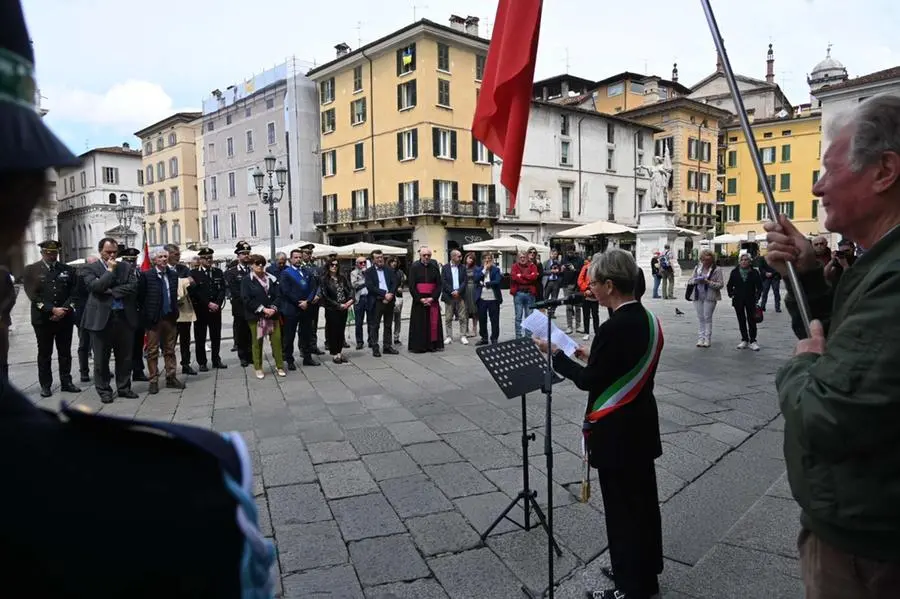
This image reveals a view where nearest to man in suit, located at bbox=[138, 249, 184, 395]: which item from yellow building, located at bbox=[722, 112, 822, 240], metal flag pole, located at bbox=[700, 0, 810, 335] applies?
metal flag pole, located at bbox=[700, 0, 810, 335]

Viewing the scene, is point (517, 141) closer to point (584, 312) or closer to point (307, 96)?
point (584, 312)

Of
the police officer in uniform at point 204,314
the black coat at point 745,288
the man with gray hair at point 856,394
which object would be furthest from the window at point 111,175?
the man with gray hair at point 856,394

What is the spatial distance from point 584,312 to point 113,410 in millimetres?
8638

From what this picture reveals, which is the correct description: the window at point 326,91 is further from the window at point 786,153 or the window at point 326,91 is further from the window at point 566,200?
the window at point 786,153

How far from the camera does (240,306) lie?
9992mm

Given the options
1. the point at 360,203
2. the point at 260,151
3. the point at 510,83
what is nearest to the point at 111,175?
the point at 260,151

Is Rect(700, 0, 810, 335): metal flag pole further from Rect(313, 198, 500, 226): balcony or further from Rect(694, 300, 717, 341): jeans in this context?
Rect(313, 198, 500, 226): balcony

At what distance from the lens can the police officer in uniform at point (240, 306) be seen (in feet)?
32.0

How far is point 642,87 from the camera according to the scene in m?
51.0

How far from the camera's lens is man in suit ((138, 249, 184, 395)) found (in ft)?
25.7

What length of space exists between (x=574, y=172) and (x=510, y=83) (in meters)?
36.7

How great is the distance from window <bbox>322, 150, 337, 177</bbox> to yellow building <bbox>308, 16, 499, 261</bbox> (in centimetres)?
29

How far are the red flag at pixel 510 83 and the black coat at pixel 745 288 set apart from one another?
7669 mm

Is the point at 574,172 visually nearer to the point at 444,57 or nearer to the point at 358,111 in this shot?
the point at 444,57
